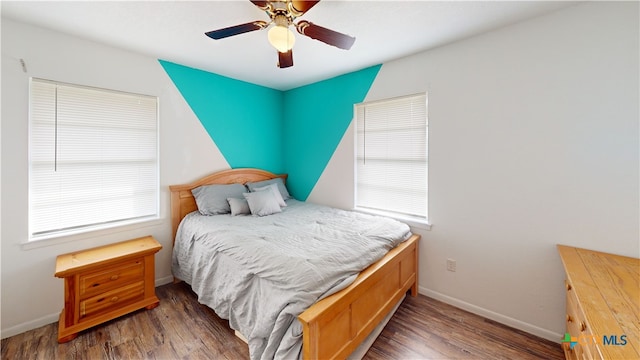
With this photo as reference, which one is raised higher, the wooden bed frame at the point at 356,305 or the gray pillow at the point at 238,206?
the gray pillow at the point at 238,206

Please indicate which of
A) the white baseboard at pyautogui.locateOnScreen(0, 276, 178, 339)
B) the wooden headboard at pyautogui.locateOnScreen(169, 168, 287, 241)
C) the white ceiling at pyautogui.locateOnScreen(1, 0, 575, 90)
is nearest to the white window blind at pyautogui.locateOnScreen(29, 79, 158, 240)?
the wooden headboard at pyautogui.locateOnScreen(169, 168, 287, 241)

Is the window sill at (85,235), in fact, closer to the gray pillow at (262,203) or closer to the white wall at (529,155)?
the gray pillow at (262,203)

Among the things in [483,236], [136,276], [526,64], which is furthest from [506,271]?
[136,276]

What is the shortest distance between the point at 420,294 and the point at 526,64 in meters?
2.26

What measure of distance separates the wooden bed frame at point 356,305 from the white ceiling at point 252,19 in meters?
1.50

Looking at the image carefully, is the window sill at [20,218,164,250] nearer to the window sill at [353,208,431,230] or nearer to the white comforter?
the white comforter

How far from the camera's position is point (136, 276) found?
225cm

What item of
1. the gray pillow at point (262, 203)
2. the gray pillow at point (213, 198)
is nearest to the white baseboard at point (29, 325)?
the gray pillow at point (213, 198)

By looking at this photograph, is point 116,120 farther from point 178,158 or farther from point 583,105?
point 583,105

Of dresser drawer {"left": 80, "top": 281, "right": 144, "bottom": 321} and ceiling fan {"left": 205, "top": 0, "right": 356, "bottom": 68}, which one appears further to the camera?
dresser drawer {"left": 80, "top": 281, "right": 144, "bottom": 321}

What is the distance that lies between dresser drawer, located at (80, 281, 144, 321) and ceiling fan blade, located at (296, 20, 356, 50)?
251cm

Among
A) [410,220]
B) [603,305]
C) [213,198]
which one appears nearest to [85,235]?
[213,198]

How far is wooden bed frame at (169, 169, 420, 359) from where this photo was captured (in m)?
1.36

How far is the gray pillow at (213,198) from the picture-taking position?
2869 mm
